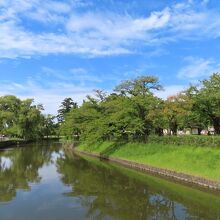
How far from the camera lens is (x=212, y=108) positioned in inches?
1528

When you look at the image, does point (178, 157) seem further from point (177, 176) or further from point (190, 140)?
point (177, 176)

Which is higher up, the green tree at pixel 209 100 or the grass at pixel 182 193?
the green tree at pixel 209 100

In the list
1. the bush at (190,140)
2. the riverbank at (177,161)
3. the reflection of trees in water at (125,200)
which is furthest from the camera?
the bush at (190,140)

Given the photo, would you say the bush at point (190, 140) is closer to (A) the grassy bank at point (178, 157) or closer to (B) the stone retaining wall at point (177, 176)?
(A) the grassy bank at point (178, 157)

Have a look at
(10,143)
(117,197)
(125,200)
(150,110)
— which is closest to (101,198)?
(117,197)

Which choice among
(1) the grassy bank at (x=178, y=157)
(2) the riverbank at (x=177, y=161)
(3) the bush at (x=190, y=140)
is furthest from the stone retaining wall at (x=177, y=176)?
(3) the bush at (x=190, y=140)

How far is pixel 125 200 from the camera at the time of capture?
20562 millimetres

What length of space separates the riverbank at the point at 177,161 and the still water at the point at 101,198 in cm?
147

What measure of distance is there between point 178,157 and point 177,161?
0.76 meters

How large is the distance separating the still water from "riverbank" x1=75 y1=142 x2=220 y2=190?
1466mm

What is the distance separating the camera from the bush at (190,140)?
27781mm

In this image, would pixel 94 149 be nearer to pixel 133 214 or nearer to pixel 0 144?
pixel 0 144

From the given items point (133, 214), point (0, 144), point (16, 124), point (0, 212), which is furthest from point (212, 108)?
point (16, 124)

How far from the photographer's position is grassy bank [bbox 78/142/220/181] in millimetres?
24734
